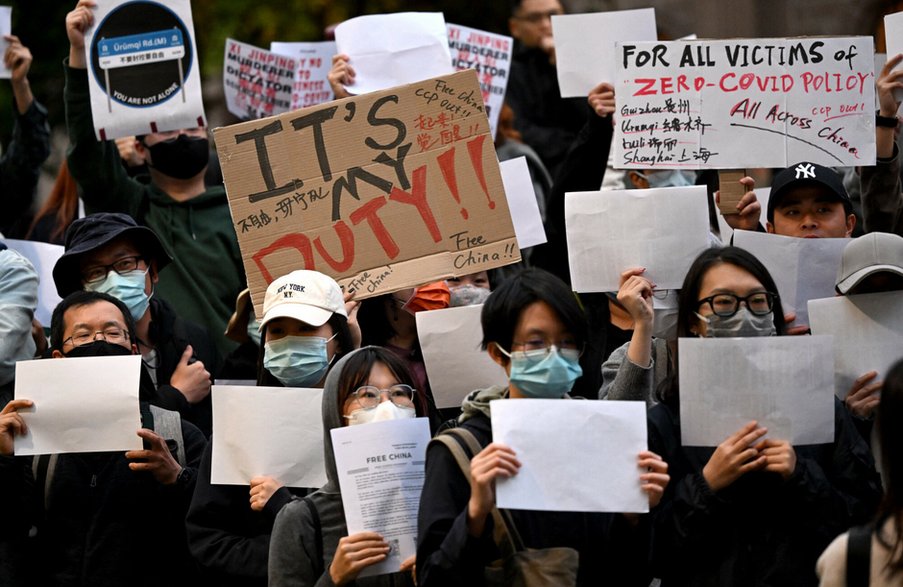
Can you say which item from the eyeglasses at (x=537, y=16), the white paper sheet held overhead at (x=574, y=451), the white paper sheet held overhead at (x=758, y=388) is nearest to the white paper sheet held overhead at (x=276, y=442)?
the white paper sheet held overhead at (x=574, y=451)

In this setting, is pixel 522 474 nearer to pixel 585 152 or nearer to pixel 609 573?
pixel 609 573

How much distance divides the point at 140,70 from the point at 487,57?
2.17m

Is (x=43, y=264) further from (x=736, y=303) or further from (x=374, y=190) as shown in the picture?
(x=736, y=303)

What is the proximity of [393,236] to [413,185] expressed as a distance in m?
0.25

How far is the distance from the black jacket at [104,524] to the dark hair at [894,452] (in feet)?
10.2

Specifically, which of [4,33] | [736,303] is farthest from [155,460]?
[4,33]

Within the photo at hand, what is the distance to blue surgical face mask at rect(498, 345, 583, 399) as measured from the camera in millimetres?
5008

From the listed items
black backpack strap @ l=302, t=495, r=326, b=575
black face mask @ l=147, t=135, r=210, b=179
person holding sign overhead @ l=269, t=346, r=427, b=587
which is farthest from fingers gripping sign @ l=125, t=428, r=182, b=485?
black face mask @ l=147, t=135, r=210, b=179

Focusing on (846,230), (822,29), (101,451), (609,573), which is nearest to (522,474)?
(609,573)

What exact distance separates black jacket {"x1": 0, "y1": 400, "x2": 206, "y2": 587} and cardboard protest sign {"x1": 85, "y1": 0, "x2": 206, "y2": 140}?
7.70ft

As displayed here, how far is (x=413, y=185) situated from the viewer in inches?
270

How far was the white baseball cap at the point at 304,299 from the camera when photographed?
243 inches

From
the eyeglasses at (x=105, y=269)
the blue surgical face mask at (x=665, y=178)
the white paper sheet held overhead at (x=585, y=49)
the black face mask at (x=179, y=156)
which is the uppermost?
the white paper sheet held overhead at (x=585, y=49)

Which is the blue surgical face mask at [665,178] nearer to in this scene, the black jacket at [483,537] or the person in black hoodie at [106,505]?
the person in black hoodie at [106,505]
